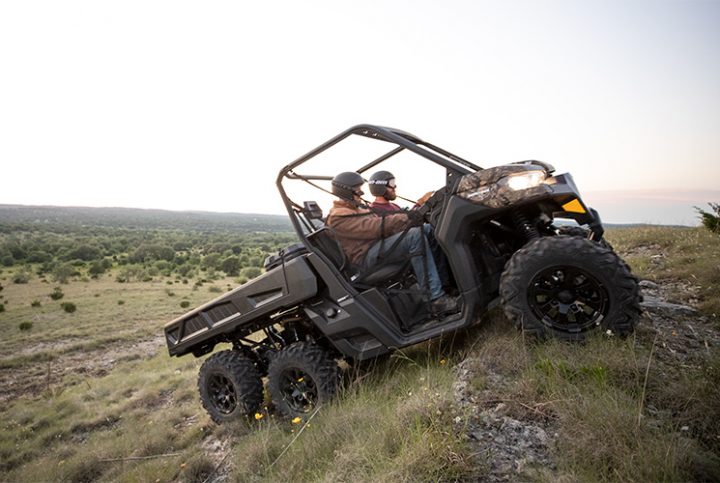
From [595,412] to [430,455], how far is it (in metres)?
0.98

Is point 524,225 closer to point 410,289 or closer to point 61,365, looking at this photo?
Result: point 410,289

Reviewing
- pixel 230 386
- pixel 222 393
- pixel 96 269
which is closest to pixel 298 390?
pixel 230 386

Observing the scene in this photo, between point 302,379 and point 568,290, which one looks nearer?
point 568,290

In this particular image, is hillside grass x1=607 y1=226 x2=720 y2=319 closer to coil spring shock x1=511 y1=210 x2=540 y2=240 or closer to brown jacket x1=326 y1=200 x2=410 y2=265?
coil spring shock x1=511 y1=210 x2=540 y2=240

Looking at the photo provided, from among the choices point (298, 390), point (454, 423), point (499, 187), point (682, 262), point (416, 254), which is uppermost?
point (499, 187)

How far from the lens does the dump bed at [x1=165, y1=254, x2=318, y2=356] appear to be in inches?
178

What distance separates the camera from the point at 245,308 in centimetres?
493

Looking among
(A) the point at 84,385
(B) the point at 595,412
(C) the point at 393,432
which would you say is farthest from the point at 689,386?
(A) the point at 84,385

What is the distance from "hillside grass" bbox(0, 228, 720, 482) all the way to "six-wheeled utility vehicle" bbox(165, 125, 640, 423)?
0.28 m

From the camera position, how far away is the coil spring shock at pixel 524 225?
12.8ft

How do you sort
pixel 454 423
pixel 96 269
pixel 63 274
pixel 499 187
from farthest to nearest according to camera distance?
pixel 96 269 → pixel 63 274 → pixel 499 187 → pixel 454 423

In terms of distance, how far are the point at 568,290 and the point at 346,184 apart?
7.49 ft

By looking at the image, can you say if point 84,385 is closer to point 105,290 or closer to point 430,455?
point 430,455

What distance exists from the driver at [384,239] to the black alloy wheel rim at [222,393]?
2.30m
